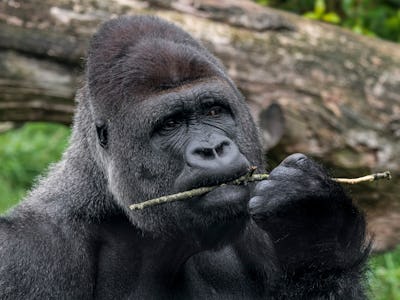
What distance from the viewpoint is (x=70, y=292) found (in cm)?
496

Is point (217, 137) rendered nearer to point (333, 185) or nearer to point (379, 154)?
point (333, 185)

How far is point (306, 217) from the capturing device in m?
4.69

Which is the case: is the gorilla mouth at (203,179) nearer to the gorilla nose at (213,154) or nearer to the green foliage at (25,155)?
the gorilla nose at (213,154)

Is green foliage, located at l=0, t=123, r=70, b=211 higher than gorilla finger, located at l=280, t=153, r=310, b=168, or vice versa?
gorilla finger, located at l=280, t=153, r=310, b=168

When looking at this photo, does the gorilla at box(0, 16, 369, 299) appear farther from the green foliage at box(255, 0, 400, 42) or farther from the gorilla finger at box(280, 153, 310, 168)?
the green foliage at box(255, 0, 400, 42)

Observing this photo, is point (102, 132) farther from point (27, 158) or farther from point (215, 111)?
point (27, 158)

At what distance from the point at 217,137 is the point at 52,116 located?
3.40m

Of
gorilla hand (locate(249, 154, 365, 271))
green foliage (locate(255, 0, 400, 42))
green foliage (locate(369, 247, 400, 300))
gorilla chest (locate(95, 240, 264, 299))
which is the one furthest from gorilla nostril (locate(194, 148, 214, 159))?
green foliage (locate(255, 0, 400, 42))

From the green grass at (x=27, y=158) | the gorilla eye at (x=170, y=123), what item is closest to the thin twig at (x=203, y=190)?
the gorilla eye at (x=170, y=123)

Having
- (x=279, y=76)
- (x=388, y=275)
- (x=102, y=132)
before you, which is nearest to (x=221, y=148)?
(x=102, y=132)

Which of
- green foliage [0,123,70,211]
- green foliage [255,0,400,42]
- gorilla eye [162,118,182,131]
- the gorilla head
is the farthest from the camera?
green foliage [255,0,400,42]

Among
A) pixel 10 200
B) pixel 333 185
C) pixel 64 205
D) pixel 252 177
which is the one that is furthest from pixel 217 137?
pixel 10 200

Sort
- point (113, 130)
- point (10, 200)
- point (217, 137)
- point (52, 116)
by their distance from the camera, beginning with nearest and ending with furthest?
point (217, 137)
point (113, 130)
point (52, 116)
point (10, 200)

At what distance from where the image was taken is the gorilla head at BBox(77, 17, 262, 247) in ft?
14.8
